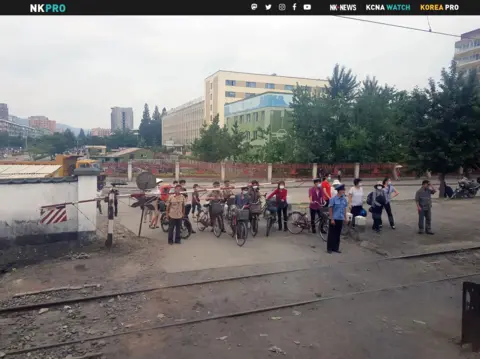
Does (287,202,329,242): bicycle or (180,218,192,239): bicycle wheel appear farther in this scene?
(287,202,329,242): bicycle

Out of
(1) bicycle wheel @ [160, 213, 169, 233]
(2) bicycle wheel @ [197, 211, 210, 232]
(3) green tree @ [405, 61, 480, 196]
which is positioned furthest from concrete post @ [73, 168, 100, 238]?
(3) green tree @ [405, 61, 480, 196]

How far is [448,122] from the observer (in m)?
18.5

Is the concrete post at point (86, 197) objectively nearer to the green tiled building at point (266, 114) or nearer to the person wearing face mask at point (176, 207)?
the person wearing face mask at point (176, 207)

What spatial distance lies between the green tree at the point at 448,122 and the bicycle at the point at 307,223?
11.1 metres

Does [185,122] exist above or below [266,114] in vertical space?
above

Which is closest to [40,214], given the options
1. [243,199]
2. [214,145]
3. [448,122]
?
[243,199]

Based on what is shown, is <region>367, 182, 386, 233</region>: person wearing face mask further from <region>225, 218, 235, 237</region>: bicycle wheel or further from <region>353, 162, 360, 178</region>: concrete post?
<region>353, 162, 360, 178</region>: concrete post

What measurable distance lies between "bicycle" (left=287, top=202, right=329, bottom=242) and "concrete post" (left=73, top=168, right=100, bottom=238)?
18.2 feet

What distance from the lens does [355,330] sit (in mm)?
5254

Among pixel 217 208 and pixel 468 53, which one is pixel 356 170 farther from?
pixel 468 53

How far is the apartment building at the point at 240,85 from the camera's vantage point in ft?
237
